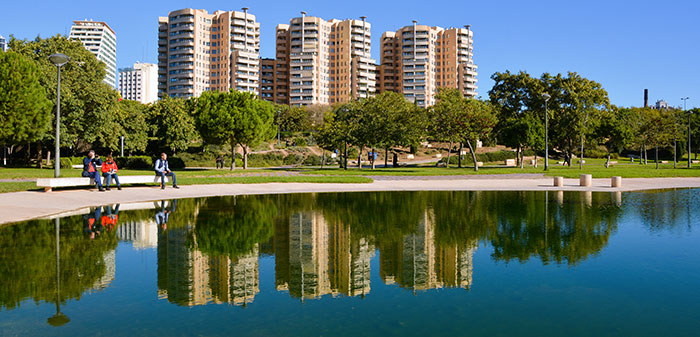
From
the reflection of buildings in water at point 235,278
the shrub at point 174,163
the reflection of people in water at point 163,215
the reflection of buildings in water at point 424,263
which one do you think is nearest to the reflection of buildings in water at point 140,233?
the reflection of people in water at point 163,215

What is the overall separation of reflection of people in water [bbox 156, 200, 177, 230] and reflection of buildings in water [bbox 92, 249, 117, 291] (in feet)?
10.4

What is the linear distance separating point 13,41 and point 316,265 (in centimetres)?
4925

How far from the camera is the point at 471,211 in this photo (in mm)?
16000

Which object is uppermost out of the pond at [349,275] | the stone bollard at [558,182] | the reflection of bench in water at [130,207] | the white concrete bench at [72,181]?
the white concrete bench at [72,181]

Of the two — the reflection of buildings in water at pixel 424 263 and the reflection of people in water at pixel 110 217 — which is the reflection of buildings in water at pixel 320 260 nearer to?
the reflection of buildings in water at pixel 424 263

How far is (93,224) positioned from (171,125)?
5385 centimetres

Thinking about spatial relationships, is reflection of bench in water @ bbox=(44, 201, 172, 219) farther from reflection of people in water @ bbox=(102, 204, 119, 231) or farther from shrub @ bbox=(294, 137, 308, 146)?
shrub @ bbox=(294, 137, 308, 146)

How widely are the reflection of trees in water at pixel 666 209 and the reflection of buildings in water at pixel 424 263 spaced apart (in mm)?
5856

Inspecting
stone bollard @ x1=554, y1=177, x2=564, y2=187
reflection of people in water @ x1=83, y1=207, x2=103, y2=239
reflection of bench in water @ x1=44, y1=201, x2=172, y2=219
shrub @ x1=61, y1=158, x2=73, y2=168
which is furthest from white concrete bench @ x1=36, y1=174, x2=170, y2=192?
shrub @ x1=61, y1=158, x2=73, y2=168

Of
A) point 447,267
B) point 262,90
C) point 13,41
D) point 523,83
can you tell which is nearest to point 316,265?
point 447,267

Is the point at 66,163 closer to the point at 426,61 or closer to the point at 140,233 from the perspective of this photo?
the point at 140,233

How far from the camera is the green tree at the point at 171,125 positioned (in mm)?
63656

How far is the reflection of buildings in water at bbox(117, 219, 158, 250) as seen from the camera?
1022 cm

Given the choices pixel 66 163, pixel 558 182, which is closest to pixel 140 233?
pixel 558 182
